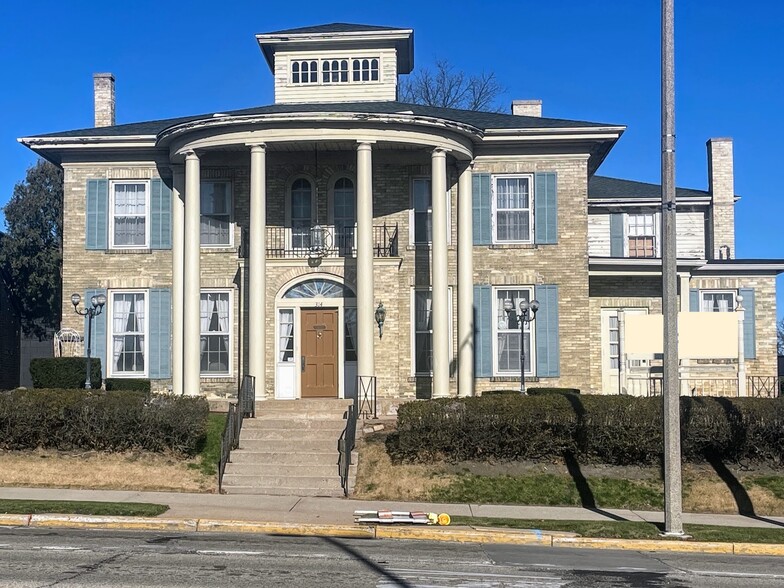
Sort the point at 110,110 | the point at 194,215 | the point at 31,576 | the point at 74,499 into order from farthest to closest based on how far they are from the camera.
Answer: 1. the point at 110,110
2. the point at 194,215
3. the point at 74,499
4. the point at 31,576

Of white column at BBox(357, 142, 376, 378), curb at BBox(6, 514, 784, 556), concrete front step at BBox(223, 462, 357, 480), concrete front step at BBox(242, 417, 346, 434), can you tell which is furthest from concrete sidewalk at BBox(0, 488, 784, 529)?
white column at BBox(357, 142, 376, 378)

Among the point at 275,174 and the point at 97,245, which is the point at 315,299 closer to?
the point at 275,174

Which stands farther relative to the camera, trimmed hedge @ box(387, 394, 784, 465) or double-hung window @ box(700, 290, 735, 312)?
double-hung window @ box(700, 290, 735, 312)

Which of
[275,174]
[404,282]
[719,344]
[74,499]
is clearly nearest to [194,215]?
[275,174]

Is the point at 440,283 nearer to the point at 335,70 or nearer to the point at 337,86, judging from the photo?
the point at 337,86

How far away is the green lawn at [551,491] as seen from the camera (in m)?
18.0

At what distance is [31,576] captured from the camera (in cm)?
997

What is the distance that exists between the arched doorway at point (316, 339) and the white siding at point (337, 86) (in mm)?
7219

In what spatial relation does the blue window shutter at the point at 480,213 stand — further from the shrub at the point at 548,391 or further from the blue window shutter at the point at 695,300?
the blue window shutter at the point at 695,300

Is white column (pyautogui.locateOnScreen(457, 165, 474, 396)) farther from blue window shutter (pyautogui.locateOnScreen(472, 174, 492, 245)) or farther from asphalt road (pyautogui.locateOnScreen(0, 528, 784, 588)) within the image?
asphalt road (pyautogui.locateOnScreen(0, 528, 784, 588))

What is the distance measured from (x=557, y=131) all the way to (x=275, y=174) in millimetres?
7345

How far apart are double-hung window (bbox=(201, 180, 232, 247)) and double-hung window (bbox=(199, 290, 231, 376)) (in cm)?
141

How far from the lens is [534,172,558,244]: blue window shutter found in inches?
1018

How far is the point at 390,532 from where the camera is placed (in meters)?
14.5
